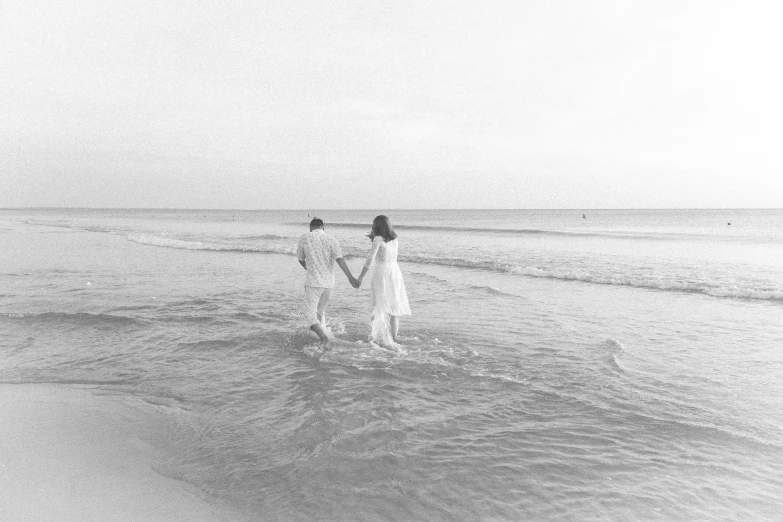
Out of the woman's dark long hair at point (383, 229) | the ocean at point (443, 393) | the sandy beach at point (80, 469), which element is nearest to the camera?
the sandy beach at point (80, 469)

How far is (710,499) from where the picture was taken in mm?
3691

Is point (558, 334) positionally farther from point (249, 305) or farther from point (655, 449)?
point (249, 305)

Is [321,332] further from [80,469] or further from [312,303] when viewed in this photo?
[80,469]

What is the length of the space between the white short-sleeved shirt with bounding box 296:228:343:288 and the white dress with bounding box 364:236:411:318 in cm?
62

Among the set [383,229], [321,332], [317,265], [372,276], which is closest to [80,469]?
[321,332]

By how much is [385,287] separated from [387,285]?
1.8 inches

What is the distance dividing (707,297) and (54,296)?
601 inches

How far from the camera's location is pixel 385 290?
323 inches

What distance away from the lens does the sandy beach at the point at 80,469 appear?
334cm

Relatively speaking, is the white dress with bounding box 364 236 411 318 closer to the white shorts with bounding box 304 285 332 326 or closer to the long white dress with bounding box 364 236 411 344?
the long white dress with bounding box 364 236 411 344

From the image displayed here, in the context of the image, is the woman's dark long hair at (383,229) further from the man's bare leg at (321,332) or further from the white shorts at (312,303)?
the man's bare leg at (321,332)

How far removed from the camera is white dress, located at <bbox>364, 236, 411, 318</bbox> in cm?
820

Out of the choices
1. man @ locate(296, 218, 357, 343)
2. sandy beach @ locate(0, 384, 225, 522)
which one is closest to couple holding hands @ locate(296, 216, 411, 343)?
man @ locate(296, 218, 357, 343)

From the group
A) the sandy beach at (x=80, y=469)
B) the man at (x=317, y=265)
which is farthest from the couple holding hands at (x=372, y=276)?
the sandy beach at (x=80, y=469)
